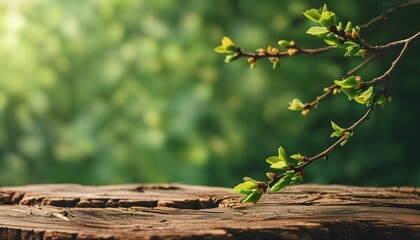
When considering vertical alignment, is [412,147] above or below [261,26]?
below

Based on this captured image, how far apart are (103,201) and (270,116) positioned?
69.7 inches

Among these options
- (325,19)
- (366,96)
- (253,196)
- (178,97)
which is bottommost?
(253,196)

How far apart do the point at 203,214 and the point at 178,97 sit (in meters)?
1.95

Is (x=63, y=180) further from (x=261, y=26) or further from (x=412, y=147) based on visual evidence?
(x=412, y=147)

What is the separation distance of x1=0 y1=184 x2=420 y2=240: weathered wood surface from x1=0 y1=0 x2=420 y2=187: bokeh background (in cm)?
139

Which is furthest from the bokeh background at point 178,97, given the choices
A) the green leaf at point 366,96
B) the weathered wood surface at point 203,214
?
the green leaf at point 366,96

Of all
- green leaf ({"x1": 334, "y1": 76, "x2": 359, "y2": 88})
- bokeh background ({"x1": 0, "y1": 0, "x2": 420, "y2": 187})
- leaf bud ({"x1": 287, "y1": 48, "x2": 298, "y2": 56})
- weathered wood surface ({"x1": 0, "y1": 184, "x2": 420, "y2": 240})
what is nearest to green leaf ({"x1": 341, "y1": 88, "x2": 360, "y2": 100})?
green leaf ({"x1": 334, "y1": 76, "x2": 359, "y2": 88})

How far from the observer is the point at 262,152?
3.22 meters

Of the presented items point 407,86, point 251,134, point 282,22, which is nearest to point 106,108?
point 251,134

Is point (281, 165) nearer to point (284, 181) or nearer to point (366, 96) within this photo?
point (284, 181)

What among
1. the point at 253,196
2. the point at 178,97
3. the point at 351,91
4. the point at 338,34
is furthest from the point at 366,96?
the point at 178,97

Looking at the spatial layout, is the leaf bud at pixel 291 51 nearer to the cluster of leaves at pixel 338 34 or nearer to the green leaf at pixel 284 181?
the cluster of leaves at pixel 338 34

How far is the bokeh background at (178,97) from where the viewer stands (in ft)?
10.4

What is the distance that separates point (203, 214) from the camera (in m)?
1.40
